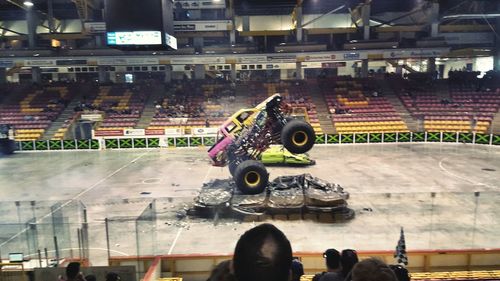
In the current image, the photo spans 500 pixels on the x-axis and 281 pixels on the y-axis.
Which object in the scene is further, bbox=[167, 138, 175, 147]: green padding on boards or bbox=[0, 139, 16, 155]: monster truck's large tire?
bbox=[167, 138, 175, 147]: green padding on boards

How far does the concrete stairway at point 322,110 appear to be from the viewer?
106ft

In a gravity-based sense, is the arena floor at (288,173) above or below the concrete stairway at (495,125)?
below

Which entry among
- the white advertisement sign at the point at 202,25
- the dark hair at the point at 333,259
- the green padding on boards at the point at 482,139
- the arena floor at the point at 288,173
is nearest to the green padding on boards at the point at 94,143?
the arena floor at the point at 288,173

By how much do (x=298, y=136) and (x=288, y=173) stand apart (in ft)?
30.9

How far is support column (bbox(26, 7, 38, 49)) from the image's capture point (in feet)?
123

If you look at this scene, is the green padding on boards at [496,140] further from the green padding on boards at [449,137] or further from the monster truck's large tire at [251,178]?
the monster truck's large tire at [251,178]

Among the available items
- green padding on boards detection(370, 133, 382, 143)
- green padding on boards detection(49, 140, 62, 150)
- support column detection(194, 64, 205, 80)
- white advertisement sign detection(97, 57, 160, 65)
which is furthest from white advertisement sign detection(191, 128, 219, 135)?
green padding on boards detection(370, 133, 382, 143)

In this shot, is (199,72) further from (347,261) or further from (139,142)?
(347,261)

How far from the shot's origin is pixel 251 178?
13.5 meters

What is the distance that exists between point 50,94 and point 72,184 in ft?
74.4

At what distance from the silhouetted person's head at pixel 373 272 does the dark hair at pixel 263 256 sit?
62 centimetres

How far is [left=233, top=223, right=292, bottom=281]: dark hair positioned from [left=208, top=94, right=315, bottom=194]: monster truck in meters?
9.93

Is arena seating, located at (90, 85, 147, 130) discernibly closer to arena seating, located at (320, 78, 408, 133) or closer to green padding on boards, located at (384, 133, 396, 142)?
arena seating, located at (320, 78, 408, 133)

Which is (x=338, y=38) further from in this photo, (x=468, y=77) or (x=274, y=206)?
(x=274, y=206)
